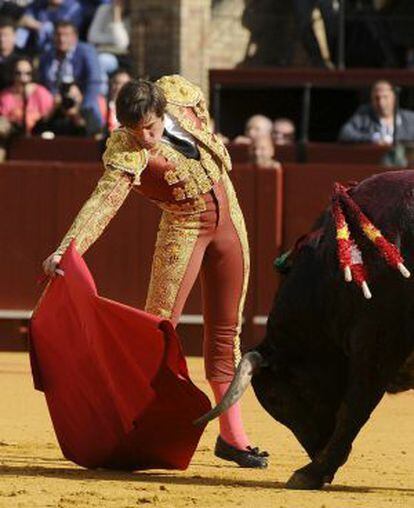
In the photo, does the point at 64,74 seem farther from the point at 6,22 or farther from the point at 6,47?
the point at 6,22

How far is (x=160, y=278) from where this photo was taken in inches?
256

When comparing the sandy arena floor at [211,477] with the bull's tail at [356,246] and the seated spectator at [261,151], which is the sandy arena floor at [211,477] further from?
the seated spectator at [261,151]

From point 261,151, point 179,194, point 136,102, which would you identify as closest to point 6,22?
point 261,151

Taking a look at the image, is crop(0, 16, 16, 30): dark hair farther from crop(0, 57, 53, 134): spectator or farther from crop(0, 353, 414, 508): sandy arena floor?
crop(0, 353, 414, 508): sandy arena floor

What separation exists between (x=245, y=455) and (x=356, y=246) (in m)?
1.09

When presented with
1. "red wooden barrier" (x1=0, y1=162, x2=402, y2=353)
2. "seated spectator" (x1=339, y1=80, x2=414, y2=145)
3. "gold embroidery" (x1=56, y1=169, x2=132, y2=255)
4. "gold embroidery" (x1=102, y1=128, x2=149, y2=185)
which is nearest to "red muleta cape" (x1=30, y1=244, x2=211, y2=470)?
"gold embroidery" (x1=56, y1=169, x2=132, y2=255)

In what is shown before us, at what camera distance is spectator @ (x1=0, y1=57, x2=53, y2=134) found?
12.6 m

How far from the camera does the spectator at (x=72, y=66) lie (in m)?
12.7

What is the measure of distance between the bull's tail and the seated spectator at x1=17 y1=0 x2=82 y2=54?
7955 mm

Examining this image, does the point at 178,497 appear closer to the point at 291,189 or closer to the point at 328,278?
the point at 328,278

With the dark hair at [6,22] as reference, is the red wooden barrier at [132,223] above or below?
below

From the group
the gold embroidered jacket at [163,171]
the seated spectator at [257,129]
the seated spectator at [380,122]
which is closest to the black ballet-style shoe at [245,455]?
the gold embroidered jacket at [163,171]

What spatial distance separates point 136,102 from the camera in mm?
6047

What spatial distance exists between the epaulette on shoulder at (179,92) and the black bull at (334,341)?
666 millimetres
